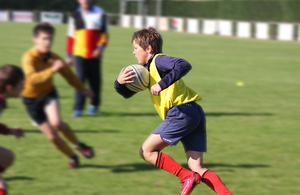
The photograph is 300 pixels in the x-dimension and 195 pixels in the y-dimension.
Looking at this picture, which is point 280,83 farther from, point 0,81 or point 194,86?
point 0,81

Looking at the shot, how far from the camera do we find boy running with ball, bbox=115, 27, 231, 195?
4.29 meters

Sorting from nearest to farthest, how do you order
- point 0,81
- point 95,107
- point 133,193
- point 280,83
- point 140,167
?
point 0,81 → point 133,193 → point 140,167 → point 95,107 → point 280,83

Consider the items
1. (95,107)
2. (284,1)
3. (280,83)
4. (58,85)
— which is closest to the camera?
(95,107)

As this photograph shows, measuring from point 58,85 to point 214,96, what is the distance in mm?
4558

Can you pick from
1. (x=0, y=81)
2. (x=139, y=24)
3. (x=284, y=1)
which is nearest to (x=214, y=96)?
(x=0, y=81)

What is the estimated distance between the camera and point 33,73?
18.5ft

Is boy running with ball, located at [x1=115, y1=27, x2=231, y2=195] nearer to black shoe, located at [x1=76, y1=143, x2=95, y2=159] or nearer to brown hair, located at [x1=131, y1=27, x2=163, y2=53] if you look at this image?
brown hair, located at [x1=131, y1=27, x2=163, y2=53]

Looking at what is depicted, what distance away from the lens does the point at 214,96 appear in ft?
38.5

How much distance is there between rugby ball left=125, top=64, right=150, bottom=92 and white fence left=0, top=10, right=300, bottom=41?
34.0 metres

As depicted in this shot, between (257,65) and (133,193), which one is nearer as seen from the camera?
(133,193)

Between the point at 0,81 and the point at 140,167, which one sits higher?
the point at 0,81

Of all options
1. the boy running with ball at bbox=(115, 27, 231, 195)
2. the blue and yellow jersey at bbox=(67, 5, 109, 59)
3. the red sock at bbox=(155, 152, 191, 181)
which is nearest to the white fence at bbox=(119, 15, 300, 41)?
the blue and yellow jersey at bbox=(67, 5, 109, 59)

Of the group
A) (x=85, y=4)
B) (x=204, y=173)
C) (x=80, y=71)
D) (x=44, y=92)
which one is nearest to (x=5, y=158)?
(x=44, y=92)

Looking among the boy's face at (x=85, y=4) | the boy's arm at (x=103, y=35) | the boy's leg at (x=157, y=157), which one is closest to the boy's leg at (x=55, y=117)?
the boy's leg at (x=157, y=157)
